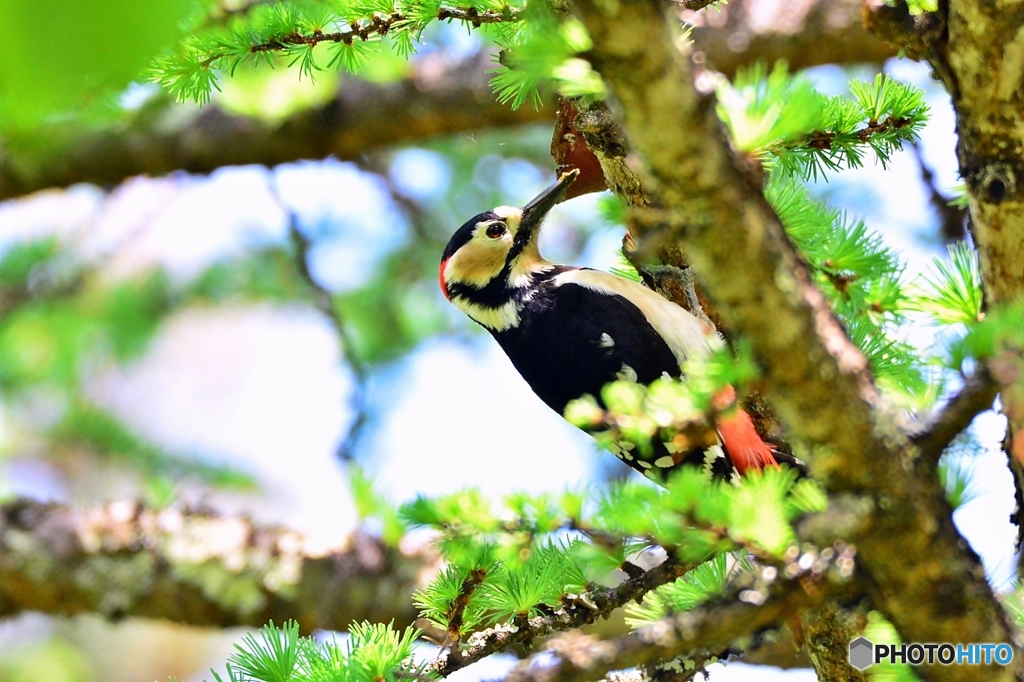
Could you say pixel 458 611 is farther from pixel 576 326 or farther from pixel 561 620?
pixel 576 326

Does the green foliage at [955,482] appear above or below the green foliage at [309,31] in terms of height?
below

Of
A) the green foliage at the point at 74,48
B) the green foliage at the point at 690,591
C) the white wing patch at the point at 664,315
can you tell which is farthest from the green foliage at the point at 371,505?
the green foliage at the point at 74,48

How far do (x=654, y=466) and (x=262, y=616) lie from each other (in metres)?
1.96

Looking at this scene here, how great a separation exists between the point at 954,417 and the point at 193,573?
121 inches

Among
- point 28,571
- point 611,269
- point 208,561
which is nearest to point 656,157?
point 611,269

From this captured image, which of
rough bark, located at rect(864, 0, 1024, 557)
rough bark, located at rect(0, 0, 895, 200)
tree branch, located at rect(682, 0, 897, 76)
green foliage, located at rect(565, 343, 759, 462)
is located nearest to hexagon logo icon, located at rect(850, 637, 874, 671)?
rough bark, located at rect(864, 0, 1024, 557)

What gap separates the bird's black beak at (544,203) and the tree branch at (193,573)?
4.36ft

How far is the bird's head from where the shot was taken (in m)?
2.85

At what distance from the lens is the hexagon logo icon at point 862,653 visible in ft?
4.52

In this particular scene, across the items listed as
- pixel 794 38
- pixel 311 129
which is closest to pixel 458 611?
pixel 794 38

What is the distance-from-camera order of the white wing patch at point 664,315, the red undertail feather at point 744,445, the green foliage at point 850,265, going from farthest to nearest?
1. the white wing patch at point 664,315
2. the red undertail feather at point 744,445
3. the green foliage at point 850,265

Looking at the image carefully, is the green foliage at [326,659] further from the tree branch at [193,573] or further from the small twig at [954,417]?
the tree branch at [193,573]

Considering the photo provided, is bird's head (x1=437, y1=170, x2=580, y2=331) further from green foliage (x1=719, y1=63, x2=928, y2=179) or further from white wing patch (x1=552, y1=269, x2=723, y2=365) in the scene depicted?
green foliage (x1=719, y1=63, x2=928, y2=179)

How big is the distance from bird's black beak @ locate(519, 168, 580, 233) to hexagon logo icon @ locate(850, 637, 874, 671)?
132cm
